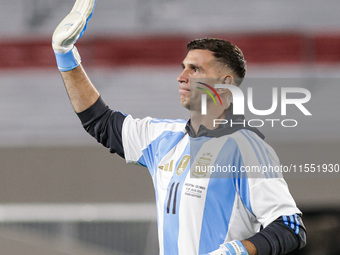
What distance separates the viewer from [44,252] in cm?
572

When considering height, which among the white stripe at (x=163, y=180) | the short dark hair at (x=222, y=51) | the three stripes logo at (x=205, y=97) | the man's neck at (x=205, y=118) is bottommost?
the white stripe at (x=163, y=180)

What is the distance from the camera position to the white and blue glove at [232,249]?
2.12 meters

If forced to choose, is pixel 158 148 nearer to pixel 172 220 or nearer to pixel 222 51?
pixel 172 220

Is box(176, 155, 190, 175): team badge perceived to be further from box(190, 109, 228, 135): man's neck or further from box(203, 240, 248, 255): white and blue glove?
box(203, 240, 248, 255): white and blue glove

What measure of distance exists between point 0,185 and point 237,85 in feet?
13.7

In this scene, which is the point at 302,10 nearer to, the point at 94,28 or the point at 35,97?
the point at 94,28

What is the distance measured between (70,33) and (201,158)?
2.29 feet

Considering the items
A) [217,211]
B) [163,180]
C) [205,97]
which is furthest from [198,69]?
[217,211]

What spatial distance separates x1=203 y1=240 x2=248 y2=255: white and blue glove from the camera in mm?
2119

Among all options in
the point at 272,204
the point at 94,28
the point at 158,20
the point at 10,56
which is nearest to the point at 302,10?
the point at 158,20

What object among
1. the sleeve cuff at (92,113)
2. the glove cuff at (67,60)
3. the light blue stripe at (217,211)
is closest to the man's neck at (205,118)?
the light blue stripe at (217,211)

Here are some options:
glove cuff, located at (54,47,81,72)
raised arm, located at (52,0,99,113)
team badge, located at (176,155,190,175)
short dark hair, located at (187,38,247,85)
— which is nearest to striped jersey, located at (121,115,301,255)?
team badge, located at (176,155,190,175)

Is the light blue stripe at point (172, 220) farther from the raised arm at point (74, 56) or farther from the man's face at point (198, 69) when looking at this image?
the raised arm at point (74, 56)

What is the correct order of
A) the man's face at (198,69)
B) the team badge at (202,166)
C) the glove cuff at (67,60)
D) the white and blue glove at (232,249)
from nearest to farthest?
the white and blue glove at (232,249), the team badge at (202,166), the man's face at (198,69), the glove cuff at (67,60)
